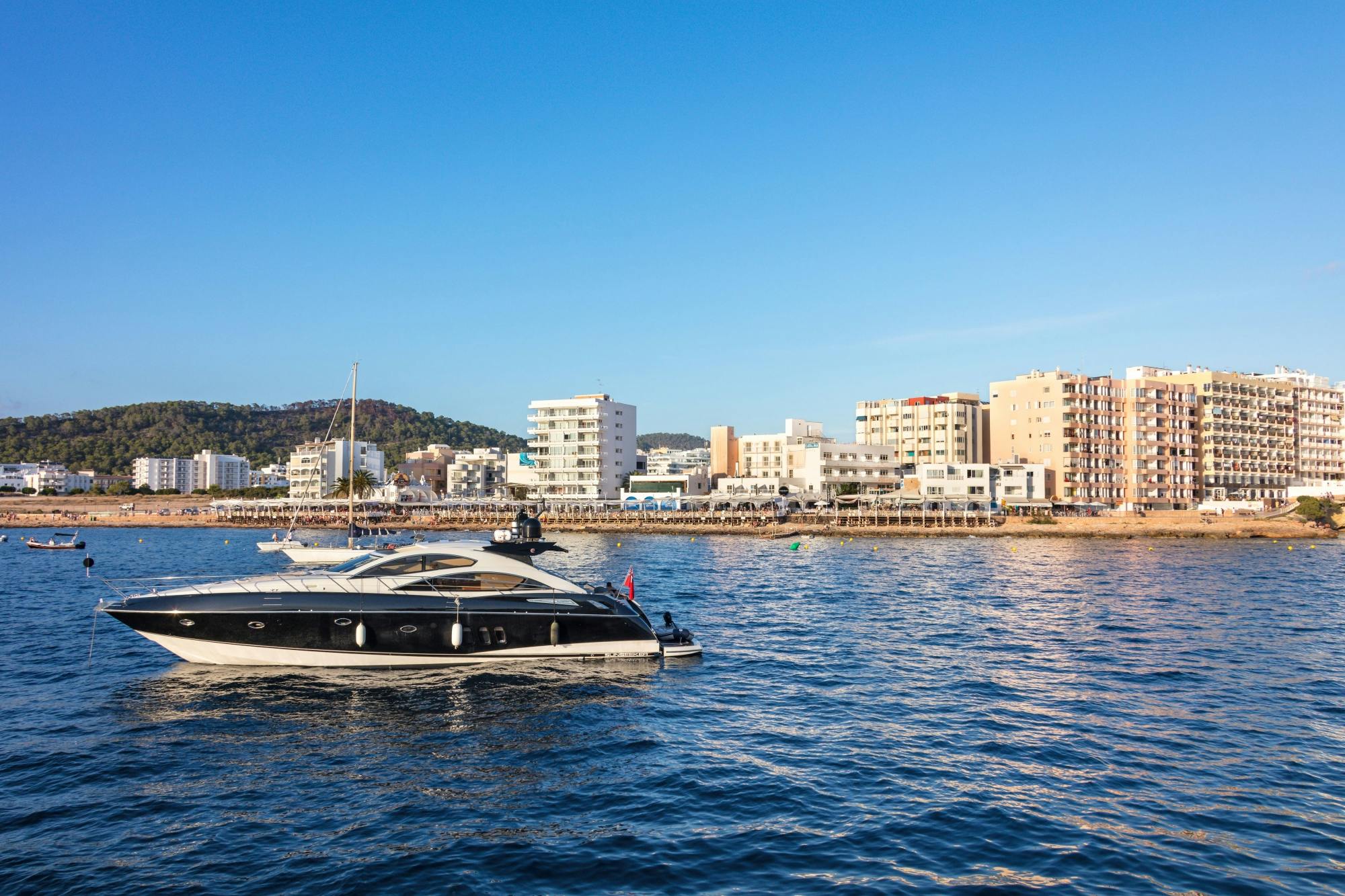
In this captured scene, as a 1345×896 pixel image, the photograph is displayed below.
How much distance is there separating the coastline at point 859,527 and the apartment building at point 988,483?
809 centimetres

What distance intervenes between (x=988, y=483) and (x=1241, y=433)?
188ft

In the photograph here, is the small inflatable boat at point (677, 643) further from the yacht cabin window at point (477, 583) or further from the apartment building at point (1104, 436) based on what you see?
the apartment building at point (1104, 436)

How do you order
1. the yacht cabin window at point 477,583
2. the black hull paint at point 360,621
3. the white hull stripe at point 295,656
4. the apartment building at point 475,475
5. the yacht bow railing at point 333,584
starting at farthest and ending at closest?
the apartment building at point 475,475 < the yacht cabin window at point 477,583 < the yacht bow railing at point 333,584 < the white hull stripe at point 295,656 < the black hull paint at point 360,621

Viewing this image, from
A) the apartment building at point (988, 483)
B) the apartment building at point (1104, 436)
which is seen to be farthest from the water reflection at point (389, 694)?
the apartment building at point (1104, 436)

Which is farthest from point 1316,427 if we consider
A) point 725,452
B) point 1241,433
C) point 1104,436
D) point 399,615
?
point 399,615

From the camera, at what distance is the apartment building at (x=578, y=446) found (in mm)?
127250

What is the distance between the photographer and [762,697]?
814 inches

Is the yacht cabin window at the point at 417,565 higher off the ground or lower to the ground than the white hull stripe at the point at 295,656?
higher

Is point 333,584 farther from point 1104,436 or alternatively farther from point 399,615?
point 1104,436

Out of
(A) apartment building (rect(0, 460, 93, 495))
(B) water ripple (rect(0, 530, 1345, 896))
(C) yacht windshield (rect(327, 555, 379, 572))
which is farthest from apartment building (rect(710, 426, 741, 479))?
(A) apartment building (rect(0, 460, 93, 495))

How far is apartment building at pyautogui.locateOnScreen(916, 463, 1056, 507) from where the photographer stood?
372 ft

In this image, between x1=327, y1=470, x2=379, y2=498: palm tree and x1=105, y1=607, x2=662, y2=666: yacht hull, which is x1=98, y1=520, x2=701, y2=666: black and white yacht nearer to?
x1=105, y1=607, x2=662, y2=666: yacht hull

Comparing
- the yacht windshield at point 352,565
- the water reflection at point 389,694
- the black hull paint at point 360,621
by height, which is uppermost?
the yacht windshield at point 352,565

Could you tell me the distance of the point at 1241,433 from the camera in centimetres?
13850
